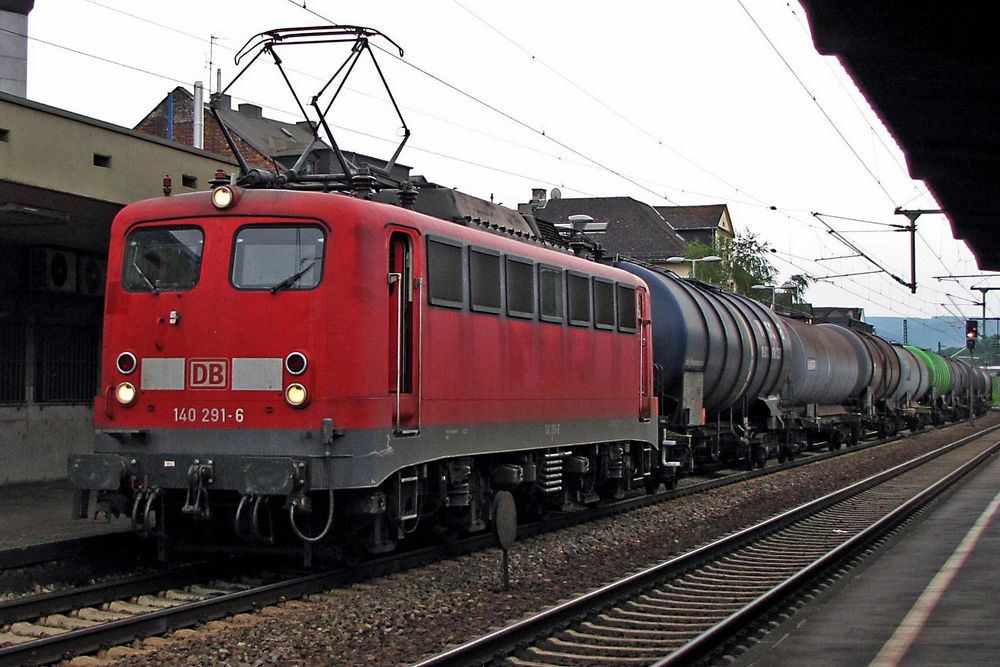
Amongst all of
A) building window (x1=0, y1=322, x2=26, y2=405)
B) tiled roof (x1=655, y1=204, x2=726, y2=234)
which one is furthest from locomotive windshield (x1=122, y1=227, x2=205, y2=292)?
tiled roof (x1=655, y1=204, x2=726, y2=234)

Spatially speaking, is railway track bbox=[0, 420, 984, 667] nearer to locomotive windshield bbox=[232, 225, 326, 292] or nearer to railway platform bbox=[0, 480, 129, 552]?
railway platform bbox=[0, 480, 129, 552]

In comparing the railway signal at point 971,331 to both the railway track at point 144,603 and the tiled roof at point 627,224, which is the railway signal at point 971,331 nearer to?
the tiled roof at point 627,224

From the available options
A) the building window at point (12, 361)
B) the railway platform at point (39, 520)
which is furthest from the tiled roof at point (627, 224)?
the railway platform at point (39, 520)

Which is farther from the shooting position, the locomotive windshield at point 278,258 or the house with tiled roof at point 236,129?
the house with tiled roof at point 236,129

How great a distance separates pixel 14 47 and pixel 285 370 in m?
9.97

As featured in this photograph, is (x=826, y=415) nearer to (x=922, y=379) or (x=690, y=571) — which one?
(x=922, y=379)

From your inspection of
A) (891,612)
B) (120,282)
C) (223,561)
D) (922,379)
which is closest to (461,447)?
(223,561)

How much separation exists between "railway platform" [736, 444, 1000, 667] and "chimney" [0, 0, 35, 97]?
12.9 metres

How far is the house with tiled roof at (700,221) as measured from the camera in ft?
278

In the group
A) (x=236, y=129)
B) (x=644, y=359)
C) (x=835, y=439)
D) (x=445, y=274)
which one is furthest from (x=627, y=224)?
(x=445, y=274)

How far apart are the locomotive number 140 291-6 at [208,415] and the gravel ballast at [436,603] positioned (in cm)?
161

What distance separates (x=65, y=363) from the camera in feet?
59.8

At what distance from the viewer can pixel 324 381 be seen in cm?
1046

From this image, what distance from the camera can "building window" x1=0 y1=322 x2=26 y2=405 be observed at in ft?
55.4
